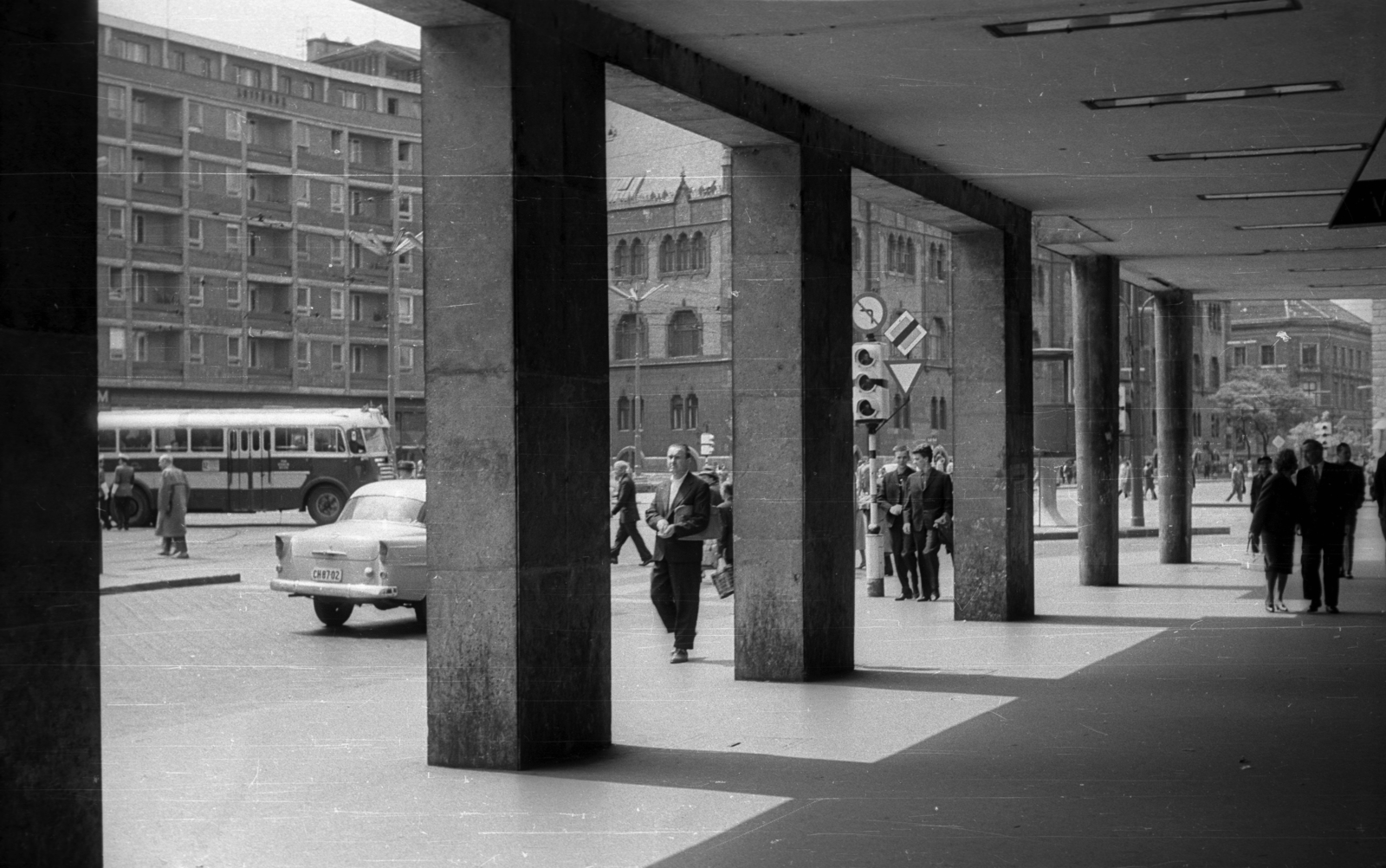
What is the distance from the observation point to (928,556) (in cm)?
2134

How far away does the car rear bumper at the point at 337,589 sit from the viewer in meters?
17.8

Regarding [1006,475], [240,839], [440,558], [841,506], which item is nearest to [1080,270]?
[1006,475]

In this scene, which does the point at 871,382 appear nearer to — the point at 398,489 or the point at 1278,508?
the point at 1278,508

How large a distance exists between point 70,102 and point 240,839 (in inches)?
133

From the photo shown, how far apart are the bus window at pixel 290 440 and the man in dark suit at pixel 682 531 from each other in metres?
29.4

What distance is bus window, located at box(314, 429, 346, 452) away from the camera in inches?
1738

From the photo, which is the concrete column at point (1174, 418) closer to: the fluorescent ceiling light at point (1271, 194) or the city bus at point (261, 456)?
the fluorescent ceiling light at point (1271, 194)

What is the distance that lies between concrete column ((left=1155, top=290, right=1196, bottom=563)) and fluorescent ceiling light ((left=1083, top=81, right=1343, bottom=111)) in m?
15.4

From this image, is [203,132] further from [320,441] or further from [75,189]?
[320,441]

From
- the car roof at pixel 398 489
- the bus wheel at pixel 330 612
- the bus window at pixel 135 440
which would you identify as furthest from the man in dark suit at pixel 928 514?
the bus window at pixel 135 440

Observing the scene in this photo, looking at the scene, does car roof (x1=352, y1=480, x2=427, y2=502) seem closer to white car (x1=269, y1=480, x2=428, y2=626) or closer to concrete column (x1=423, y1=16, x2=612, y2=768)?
white car (x1=269, y1=480, x2=428, y2=626)

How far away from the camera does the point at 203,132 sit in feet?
51.4

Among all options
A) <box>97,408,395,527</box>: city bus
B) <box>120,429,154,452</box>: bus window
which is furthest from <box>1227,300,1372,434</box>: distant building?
<box>97,408,395,527</box>: city bus

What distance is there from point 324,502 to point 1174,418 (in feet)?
85.6
